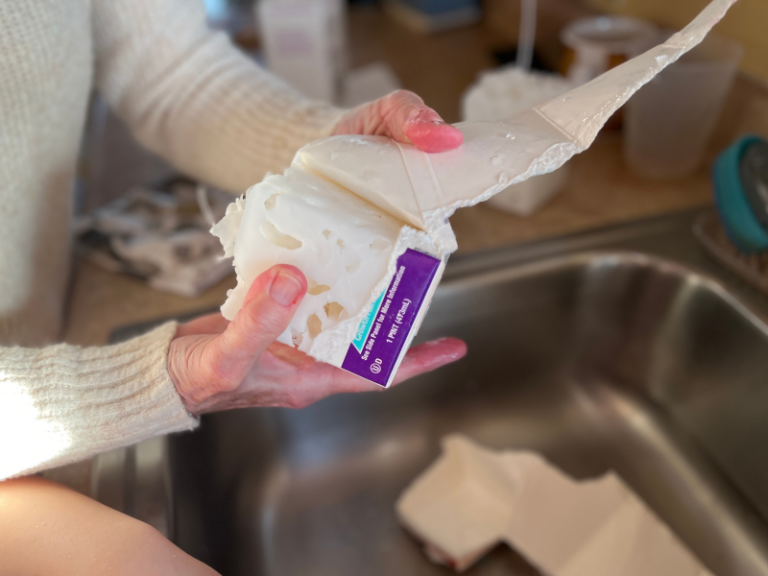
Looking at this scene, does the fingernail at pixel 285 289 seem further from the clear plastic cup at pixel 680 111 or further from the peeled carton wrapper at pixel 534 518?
the clear plastic cup at pixel 680 111

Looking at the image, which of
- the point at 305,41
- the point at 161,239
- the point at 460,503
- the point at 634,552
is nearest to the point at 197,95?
the point at 161,239

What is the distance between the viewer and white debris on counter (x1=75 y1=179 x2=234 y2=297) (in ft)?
2.25

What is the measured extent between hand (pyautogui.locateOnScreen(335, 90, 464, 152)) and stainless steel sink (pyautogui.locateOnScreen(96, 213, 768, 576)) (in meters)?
0.23

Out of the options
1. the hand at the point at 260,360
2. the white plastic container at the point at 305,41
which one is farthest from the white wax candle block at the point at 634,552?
the white plastic container at the point at 305,41

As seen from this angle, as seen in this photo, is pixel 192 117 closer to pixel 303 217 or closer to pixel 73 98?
pixel 73 98

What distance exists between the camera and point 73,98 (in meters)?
0.58

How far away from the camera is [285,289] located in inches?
13.2

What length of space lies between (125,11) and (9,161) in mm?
220

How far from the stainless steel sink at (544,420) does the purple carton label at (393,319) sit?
0.88 feet

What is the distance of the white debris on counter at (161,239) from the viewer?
69cm

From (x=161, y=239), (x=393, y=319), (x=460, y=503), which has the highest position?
(x=393, y=319)

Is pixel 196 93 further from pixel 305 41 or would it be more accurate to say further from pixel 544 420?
pixel 544 420

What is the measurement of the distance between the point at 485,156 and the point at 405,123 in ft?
0.25

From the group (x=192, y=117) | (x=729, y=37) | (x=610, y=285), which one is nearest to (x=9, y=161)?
(x=192, y=117)
